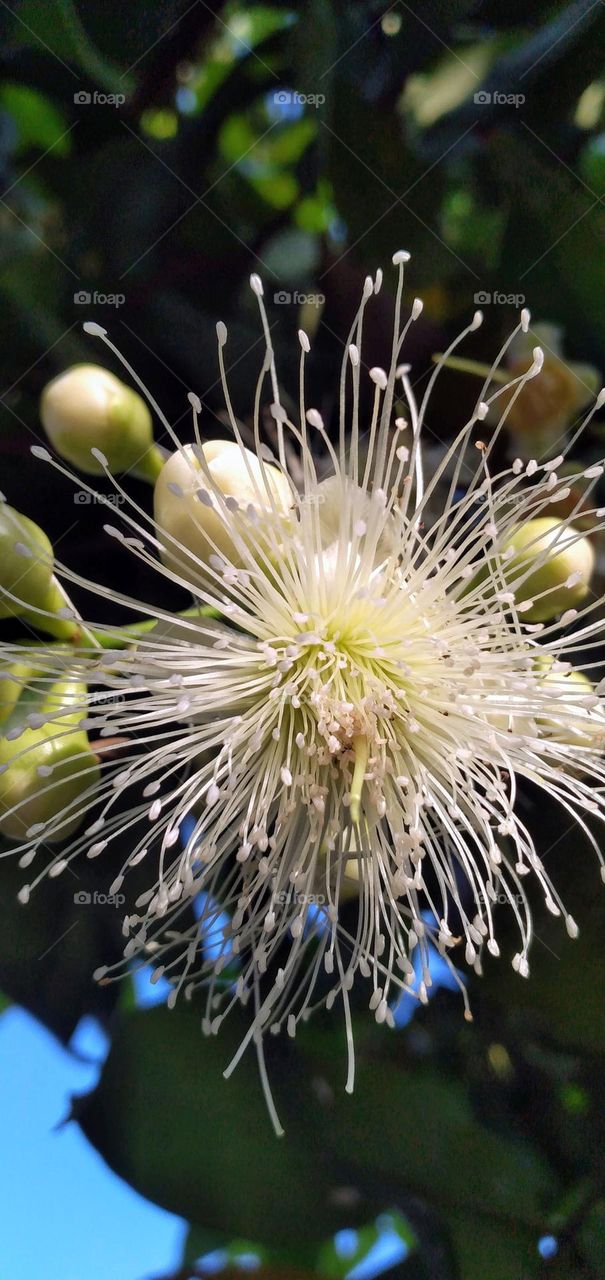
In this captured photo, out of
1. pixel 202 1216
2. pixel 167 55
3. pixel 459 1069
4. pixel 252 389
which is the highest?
pixel 167 55

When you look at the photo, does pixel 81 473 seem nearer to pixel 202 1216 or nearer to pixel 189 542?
pixel 189 542

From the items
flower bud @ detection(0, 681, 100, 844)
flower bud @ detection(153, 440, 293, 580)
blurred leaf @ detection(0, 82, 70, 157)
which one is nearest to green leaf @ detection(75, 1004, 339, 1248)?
flower bud @ detection(0, 681, 100, 844)

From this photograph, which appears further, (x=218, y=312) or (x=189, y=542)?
(x=218, y=312)

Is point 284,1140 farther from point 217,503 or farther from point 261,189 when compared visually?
point 261,189

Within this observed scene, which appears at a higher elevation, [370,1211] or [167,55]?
[167,55]

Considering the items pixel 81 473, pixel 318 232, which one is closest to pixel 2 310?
pixel 81 473

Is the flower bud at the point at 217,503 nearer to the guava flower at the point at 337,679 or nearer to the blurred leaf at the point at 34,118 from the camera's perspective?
the guava flower at the point at 337,679

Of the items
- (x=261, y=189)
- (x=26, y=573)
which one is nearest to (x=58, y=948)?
(x=26, y=573)

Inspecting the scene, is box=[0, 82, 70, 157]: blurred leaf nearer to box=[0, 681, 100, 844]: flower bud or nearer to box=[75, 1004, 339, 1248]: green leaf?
box=[0, 681, 100, 844]: flower bud
